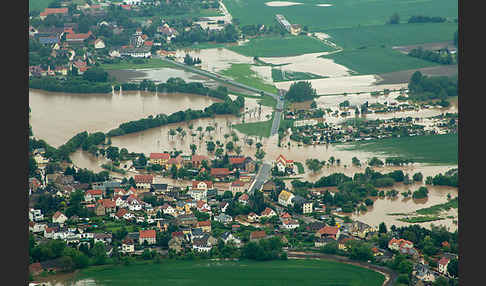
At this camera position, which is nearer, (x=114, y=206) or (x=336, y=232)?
(x=336, y=232)

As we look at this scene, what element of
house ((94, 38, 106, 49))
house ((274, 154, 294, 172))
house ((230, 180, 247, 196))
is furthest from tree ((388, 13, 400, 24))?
house ((230, 180, 247, 196))

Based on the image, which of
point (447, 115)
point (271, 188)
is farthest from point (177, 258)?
point (447, 115)

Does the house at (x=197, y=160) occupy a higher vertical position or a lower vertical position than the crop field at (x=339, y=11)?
lower

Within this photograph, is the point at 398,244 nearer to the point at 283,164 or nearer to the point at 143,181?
the point at 283,164

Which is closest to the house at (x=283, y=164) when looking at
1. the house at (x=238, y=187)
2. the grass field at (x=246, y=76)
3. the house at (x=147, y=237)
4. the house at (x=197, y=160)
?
the house at (x=238, y=187)

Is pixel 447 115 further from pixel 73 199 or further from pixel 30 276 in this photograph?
pixel 30 276

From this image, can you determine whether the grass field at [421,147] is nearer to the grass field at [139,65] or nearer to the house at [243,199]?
the house at [243,199]
